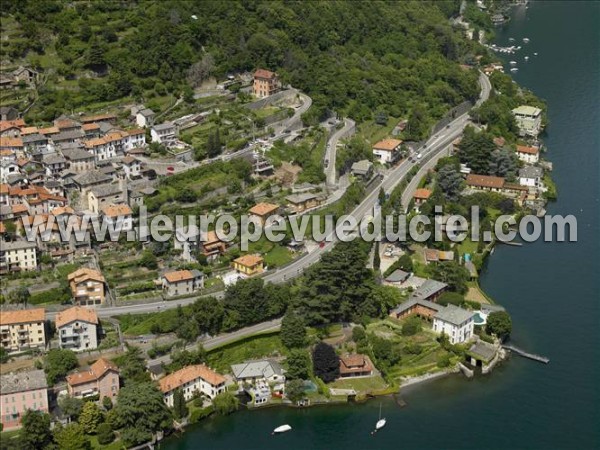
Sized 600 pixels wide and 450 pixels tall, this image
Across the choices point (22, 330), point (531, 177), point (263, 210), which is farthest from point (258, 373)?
point (531, 177)

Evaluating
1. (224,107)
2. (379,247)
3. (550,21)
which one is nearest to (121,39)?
(224,107)

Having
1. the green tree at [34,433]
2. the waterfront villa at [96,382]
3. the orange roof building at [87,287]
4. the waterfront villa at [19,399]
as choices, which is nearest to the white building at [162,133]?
the orange roof building at [87,287]

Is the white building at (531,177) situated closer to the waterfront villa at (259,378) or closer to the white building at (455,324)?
the white building at (455,324)

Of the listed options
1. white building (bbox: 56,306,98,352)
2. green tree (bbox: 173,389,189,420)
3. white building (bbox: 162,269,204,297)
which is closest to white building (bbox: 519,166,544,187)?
white building (bbox: 162,269,204,297)

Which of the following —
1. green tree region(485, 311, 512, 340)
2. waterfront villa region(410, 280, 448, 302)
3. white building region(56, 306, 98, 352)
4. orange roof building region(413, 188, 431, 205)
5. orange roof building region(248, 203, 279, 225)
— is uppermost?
orange roof building region(248, 203, 279, 225)

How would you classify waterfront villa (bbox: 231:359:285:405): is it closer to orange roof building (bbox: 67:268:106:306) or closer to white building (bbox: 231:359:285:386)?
white building (bbox: 231:359:285:386)
